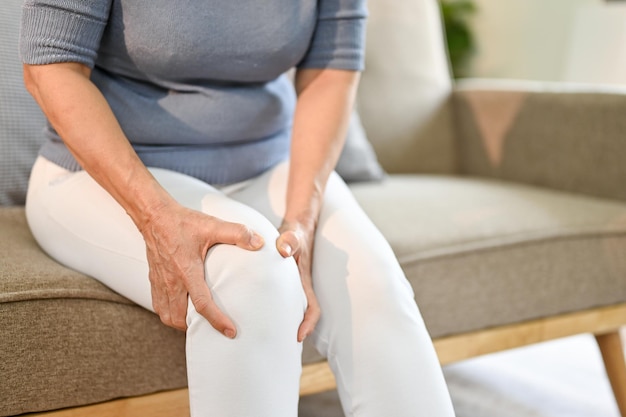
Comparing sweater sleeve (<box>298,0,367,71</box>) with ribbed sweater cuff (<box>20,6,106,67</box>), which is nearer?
ribbed sweater cuff (<box>20,6,106,67</box>)

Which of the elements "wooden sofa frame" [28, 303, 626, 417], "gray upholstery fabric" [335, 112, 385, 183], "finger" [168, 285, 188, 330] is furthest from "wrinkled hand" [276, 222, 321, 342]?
"gray upholstery fabric" [335, 112, 385, 183]

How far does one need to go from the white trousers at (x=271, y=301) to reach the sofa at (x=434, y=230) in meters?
0.08

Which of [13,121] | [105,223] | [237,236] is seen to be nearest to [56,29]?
[105,223]

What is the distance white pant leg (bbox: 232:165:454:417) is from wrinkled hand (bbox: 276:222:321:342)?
15 mm

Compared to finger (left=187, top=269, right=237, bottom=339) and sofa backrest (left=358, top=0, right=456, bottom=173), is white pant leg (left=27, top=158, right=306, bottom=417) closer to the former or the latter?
finger (left=187, top=269, right=237, bottom=339)

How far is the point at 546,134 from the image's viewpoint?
1729mm

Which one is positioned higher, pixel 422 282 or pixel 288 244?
pixel 288 244

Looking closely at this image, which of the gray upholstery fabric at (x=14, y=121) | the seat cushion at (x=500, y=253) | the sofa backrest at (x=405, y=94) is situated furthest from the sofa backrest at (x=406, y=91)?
the gray upholstery fabric at (x=14, y=121)

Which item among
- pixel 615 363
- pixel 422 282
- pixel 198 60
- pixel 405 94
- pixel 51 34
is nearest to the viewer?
pixel 51 34

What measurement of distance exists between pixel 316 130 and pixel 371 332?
0.37 metres

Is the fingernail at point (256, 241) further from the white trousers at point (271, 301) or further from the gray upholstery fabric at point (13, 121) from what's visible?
the gray upholstery fabric at point (13, 121)

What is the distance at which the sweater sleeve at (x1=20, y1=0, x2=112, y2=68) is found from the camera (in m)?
0.89

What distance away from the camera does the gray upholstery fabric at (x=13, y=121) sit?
129 cm

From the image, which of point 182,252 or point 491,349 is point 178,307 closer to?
point 182,252
